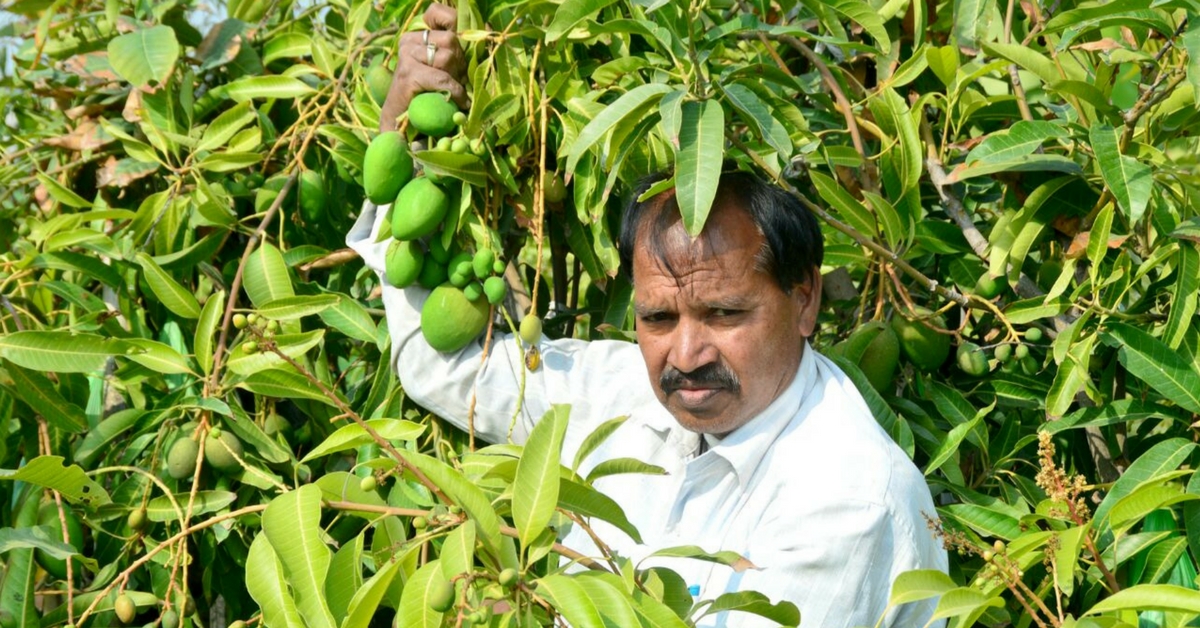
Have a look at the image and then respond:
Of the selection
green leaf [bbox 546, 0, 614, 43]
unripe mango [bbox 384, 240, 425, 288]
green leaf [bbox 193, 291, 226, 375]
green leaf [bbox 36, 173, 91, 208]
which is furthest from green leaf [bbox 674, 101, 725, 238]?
green leaf [bbox 36, 173, 91, 208]

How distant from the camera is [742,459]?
1.84m

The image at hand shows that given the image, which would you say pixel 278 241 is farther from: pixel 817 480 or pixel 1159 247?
pixel 1159 247

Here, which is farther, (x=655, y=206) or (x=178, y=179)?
(x=178, y=179)

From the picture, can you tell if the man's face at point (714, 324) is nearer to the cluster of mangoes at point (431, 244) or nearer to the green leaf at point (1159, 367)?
the cluster of mangoes at point (431, 244)

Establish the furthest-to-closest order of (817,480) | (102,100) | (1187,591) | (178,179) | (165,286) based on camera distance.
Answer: (102,100), (178,179), (165,286), (817,480), (1187,591)

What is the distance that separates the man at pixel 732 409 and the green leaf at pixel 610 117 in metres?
0.23

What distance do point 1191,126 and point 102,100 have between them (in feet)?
6.07

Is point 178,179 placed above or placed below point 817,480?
above

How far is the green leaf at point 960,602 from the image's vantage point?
133 cm

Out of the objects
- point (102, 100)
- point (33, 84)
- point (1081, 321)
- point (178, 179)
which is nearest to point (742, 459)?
point (1081, 321)

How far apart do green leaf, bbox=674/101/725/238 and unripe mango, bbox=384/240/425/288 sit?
51cm

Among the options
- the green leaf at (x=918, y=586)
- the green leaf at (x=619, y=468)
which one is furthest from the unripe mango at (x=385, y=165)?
the green leaf at (x=918, y=586)

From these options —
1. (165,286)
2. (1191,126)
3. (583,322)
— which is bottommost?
(583,322)

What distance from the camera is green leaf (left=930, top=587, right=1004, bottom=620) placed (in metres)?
1.33
